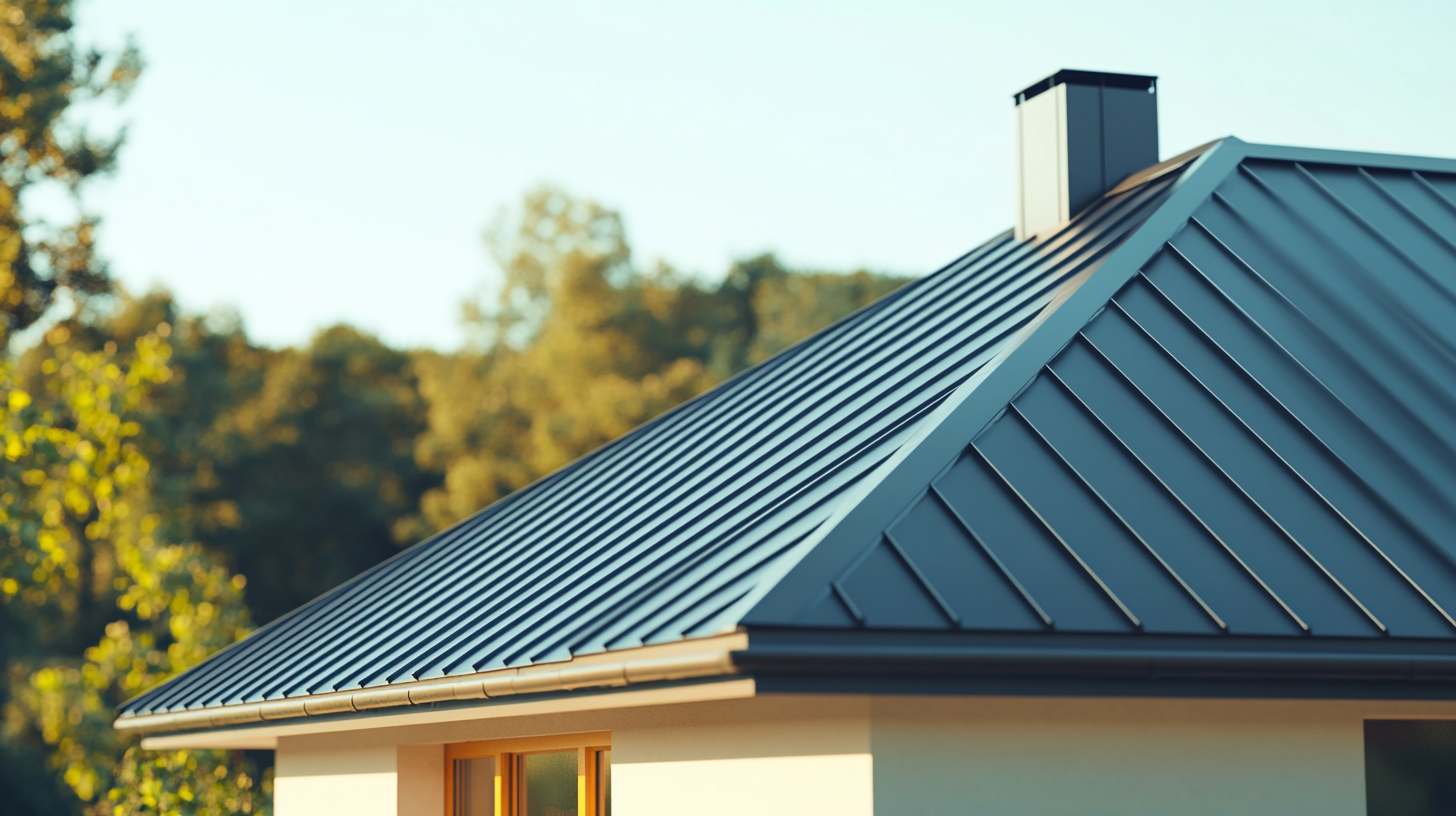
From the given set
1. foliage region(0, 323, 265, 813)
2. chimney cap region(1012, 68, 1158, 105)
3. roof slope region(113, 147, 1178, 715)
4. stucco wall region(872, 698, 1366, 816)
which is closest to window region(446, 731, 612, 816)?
roof slope region(113, 147, 1178, 715)

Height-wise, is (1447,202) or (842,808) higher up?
(1447,202)

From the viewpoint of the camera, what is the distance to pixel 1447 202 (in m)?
9.16

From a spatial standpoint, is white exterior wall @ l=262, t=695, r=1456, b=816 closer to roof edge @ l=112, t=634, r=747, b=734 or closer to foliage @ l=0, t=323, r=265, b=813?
roof edge @ l=112, t=634, r=747, b=734

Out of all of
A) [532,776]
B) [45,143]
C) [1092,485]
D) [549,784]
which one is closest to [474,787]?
[532,776]

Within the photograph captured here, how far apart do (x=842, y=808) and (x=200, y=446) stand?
34509 millimetres

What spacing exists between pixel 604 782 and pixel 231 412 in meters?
35.1

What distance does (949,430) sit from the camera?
576 centimetres

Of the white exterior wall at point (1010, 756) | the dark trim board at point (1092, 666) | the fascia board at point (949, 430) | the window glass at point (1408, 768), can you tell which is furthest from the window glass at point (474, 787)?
the window glass at point (1408, 768)

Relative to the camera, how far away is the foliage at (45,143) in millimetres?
22531

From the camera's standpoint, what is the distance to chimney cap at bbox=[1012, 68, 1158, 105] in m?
10.3

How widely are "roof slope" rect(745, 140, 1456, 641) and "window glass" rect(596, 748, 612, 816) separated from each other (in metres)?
2.70

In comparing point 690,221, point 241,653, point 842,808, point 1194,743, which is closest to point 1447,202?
point 1194,743

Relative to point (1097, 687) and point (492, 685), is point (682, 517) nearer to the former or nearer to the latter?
point (492, 685)

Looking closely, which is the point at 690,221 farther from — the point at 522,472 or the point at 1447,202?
the point at 1447,202
